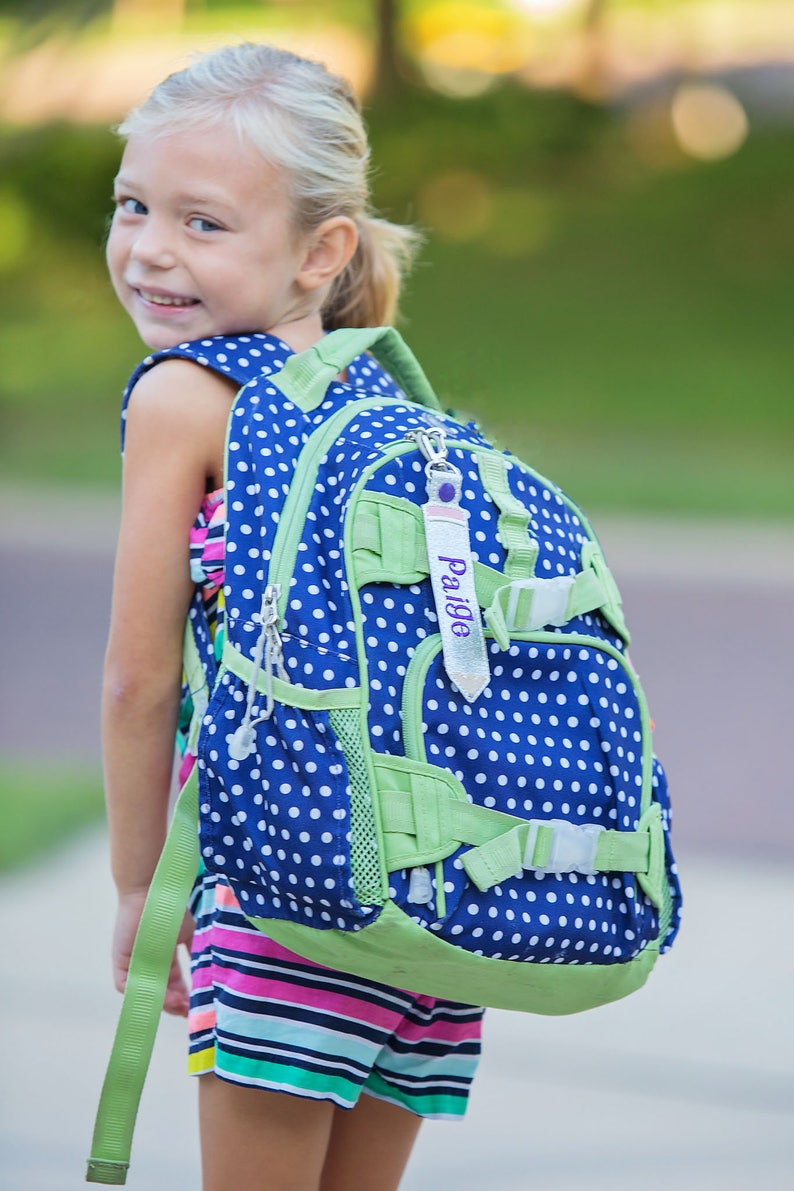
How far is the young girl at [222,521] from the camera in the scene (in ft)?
5.30

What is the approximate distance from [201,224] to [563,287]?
419 inches

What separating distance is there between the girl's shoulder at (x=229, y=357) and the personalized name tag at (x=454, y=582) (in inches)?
9.0

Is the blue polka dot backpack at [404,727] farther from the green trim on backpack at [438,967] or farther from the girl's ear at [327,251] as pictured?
Answer: the girl's ear at [327,251]

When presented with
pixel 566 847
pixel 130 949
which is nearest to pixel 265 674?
pixel 566 847

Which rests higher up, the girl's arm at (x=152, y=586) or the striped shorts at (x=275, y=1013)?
the girl's arm at (x=152, y=586)

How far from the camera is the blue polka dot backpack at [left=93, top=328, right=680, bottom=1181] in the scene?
1.49 m

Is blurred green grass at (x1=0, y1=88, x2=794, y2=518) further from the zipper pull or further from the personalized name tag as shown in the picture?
the zipper pull

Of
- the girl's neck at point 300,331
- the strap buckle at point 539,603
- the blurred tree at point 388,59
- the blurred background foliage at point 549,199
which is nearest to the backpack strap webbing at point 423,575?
the strap buckle at point 539,603

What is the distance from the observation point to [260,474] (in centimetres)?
154

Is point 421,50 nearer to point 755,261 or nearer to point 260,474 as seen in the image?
point 755,261

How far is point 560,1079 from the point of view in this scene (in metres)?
3.12

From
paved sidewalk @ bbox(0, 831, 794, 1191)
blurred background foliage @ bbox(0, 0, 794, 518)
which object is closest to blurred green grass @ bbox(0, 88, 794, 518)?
blurred background foliage @ bbox(0, 0, 794, 518)

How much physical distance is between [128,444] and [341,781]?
0.44 meters

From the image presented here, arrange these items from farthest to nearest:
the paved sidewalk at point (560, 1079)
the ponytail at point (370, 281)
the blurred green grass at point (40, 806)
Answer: the blurred green grass at point (40, 806)
the paved sidewalk at point (560, 1079)
the ponytail at point (370, 281)
